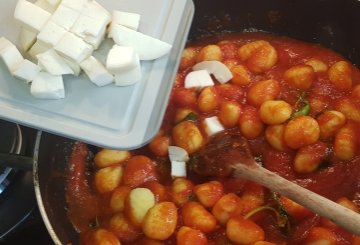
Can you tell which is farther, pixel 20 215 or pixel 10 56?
pixel 20 215

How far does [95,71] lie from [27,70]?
0.59ft

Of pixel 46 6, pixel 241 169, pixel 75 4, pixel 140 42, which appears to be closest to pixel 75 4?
pixel 75 4

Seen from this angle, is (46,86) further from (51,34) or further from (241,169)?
(241,169)

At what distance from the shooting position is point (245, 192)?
1.50 metres

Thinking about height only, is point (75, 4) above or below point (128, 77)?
above

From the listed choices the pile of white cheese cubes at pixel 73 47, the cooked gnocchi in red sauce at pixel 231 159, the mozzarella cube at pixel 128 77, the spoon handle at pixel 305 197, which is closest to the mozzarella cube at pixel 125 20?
the pile of white cheese cubes at pixel 73 47

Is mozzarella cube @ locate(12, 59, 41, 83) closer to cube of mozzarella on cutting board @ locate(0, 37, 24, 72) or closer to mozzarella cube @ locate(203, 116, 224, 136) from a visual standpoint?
cube of mozzarella on cutting board @ locate(0, 37, 24, 72)

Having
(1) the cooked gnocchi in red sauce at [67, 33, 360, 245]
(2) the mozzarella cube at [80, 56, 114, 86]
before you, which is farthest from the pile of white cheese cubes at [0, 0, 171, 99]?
(1) the cooked gnocchi in red sauce at [67, 33, 360, 245]

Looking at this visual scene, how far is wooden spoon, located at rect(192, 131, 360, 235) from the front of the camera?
126 centimetres

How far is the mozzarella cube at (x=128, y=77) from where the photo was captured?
4.29 ft

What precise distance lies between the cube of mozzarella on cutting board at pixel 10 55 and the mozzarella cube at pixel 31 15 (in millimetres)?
72

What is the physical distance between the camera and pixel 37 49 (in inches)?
53.1

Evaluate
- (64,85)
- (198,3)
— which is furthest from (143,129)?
(198,3)

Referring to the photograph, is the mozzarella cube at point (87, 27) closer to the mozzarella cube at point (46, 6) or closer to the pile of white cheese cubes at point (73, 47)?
the pile of white cheese cubes at point (73, 47)
